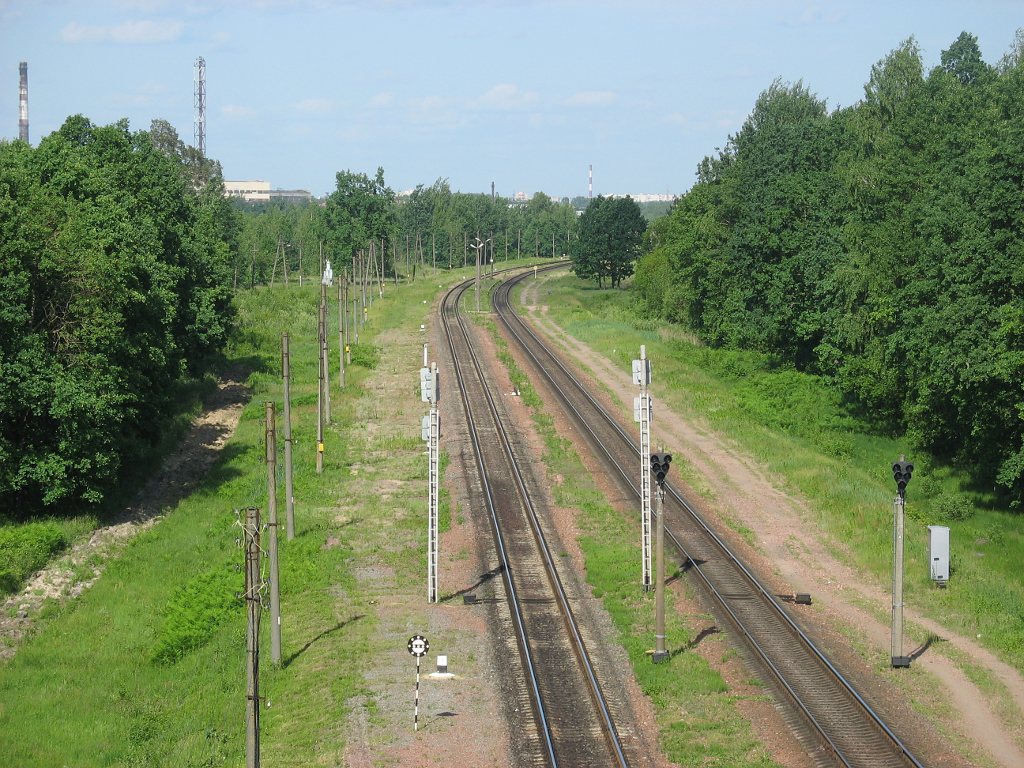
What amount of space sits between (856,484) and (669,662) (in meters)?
18.9

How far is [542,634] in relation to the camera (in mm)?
27484

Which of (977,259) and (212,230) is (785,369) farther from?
(212,230)

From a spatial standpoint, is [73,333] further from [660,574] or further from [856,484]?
[856,484]

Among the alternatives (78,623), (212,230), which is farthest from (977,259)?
(212,230)

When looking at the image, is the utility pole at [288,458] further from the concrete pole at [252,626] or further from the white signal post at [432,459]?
the concrete pole at [252,626]

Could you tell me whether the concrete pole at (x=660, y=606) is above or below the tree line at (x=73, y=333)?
below

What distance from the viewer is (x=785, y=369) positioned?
217 ft

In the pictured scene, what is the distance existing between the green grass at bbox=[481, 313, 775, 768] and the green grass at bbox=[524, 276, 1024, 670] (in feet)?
21.8

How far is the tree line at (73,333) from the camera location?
38250 millimetres

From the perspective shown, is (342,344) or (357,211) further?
(357,211)

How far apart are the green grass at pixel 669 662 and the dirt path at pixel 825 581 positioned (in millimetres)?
3524

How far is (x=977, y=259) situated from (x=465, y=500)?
19.2 m

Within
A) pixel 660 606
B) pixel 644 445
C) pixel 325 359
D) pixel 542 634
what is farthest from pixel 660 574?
pixel 325 359

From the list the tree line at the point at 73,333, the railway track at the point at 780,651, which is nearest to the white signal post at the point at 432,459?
the railway track at the point at 780,651
